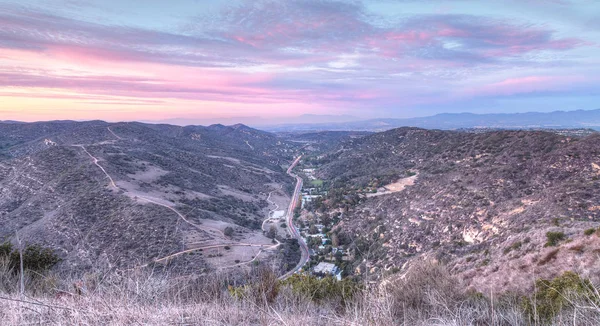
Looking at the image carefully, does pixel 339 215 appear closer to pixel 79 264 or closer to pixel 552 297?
pixel 79 264

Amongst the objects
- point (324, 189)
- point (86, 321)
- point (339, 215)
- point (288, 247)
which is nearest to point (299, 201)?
point (324, 189)

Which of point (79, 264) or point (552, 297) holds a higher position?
point (552, 297)

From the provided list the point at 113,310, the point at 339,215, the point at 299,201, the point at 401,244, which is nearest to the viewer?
the point at 113,310

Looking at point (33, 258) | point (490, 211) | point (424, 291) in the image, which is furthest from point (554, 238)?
point (33, 258)

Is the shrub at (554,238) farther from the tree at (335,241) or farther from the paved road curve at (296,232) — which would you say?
the tree at (335,241)

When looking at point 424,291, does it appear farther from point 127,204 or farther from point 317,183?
point 317,183

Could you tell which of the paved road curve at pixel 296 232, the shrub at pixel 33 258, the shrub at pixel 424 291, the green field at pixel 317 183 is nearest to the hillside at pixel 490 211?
the shrub at pixel 424 291
